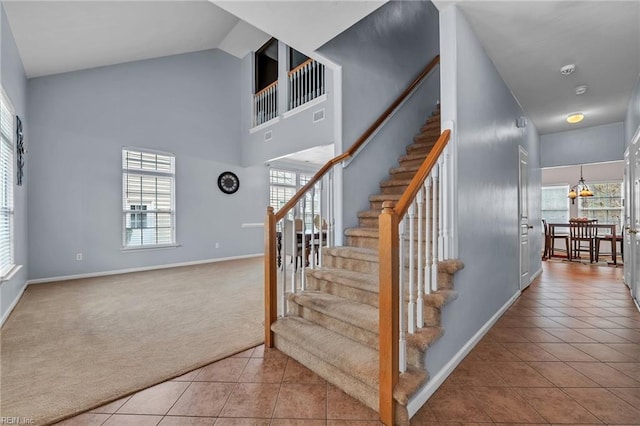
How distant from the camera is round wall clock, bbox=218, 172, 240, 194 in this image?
6.73 metres

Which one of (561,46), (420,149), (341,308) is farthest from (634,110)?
(341,308)

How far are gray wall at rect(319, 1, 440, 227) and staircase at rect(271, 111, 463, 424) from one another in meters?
0.43

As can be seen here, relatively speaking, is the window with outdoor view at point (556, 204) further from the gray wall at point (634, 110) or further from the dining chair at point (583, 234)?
the gray wall at point (634, 110)

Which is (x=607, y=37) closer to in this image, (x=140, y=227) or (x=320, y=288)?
(x=320, y=288)

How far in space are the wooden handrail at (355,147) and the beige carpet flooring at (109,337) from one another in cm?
120

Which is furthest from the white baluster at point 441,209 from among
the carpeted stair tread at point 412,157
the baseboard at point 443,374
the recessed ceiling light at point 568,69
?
the recessed ceiling light at point 568,69

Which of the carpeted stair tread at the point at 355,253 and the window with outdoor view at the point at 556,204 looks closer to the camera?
the carpeted stair tread at the point at 355,253

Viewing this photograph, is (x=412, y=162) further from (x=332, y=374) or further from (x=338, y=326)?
(x=332, y=374)

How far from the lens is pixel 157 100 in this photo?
18.8 feet

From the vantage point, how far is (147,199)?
18.8 feet

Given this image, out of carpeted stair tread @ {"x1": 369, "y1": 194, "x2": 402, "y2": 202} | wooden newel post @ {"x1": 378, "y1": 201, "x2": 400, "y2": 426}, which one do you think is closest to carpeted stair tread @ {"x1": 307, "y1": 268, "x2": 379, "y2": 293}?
wooden newel post @ {"x1": 378, "y1": 201, "x2": 400, "y2": 426}

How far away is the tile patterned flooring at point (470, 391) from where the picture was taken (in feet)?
5.18

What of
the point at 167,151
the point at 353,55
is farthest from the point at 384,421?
the point at 167,151

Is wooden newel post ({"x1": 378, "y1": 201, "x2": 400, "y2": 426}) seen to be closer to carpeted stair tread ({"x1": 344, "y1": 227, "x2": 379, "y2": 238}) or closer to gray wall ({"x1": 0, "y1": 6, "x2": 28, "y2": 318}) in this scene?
carpeted stair tread ({"x1": 344, "y1": 227, "x2": 379, "y2": 238})
